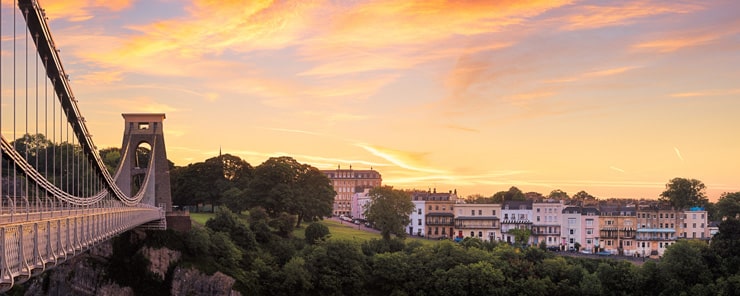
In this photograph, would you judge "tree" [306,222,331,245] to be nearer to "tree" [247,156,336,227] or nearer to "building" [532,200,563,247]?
"tree" [247,156,336,227]

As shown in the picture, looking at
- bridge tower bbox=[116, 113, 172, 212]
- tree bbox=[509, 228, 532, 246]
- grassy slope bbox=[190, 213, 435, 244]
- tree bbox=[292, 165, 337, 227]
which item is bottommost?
tree bbox=[509, 228, 532, 246]

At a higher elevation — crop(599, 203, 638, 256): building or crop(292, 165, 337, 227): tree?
crop(292, 165, 337, 227): tree

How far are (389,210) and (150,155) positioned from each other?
98.9ft

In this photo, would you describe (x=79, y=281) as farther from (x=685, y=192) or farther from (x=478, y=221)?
(x=685, y=192)

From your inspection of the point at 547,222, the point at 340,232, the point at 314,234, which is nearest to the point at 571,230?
the point at 547,222

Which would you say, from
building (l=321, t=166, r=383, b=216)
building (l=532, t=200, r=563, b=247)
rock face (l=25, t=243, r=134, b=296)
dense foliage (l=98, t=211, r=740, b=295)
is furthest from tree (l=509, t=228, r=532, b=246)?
building (l=321, t=166, r=383, b=216)

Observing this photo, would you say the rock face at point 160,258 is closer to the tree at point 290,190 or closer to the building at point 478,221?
the tree at point 290,190

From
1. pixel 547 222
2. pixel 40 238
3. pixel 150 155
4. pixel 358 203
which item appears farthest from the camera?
pixel 358 203

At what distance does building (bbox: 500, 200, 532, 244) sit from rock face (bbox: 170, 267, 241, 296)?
53.7m

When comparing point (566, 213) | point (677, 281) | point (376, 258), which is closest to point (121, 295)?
point (376, 258)

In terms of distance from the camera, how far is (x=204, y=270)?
183 feet

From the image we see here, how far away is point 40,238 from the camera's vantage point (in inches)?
821

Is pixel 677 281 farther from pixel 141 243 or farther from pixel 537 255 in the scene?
pixel 141 243

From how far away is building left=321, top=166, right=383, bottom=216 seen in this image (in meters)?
176
